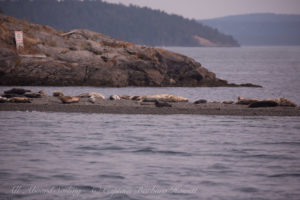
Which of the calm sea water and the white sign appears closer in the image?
the calm sea water

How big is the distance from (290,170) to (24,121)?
12348 millimetres

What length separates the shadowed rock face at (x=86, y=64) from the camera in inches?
1576

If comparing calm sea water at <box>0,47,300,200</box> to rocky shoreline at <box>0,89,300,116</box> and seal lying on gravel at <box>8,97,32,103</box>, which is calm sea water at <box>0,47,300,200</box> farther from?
seal lying on gravel at <box>8,97,32,103</box>

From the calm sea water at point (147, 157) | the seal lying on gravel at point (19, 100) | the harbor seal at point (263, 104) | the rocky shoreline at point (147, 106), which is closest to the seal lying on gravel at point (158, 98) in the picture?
the rocky shoreline at point (147, 106)

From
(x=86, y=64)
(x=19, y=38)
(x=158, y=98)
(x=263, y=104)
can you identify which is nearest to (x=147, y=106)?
(x=158, y=98)

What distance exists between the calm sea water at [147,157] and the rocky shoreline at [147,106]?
49.0 inches

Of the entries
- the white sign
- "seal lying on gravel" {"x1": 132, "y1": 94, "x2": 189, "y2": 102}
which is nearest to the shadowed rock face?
the white sign

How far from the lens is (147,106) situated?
1022 inches

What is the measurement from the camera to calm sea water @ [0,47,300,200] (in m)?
11.6

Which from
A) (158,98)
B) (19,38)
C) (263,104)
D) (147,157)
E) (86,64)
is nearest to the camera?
(147,157)

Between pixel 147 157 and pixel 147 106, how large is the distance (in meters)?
11.1

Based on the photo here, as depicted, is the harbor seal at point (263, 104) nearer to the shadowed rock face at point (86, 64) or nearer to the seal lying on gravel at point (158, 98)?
the seal lying on gravel at point (158, 98)

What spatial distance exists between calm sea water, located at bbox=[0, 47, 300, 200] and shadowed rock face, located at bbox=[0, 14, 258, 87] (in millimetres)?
16336

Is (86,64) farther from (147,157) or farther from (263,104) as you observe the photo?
(147,157)
